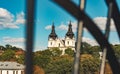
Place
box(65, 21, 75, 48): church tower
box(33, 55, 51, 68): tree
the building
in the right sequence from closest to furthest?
the building → box(33, 55, 51, 68): tree → box(65, 21, 75, 48): church tower

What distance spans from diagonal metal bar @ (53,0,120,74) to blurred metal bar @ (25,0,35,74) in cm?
43

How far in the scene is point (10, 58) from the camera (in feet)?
346

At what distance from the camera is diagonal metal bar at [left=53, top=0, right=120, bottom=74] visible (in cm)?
650

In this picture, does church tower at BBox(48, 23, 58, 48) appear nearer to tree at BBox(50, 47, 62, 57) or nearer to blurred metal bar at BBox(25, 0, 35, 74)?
tree at BBox(50, 47, 62, 57)

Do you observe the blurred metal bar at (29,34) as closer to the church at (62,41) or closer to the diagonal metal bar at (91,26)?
the diagonal metal bar at (91,26)

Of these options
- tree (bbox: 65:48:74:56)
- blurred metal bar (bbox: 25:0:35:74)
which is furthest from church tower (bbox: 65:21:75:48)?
blurred metal bar (bbox: 25:0:35:74)

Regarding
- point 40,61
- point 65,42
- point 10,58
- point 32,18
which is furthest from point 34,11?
point 65,42

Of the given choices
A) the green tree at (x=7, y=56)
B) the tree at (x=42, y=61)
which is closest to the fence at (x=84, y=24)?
the tree at (x=42, y=61)

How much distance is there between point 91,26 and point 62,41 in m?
125

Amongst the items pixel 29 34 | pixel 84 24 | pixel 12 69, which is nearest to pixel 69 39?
pixel 12 69

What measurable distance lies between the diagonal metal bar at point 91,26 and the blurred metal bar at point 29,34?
0.43 metres

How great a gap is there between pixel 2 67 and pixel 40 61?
9.51 meters

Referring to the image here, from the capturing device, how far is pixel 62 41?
13275 centimetres

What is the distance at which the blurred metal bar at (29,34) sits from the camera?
5.91 meters
